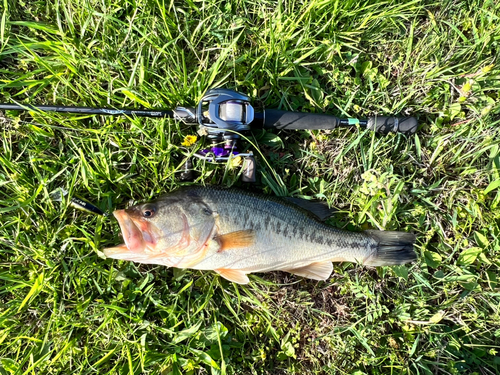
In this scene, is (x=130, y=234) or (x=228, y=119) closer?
(x=130, y=234)

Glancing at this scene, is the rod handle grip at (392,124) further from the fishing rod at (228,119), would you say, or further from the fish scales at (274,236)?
the fish scales at (274,236)

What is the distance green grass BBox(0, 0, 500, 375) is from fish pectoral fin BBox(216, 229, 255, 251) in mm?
584

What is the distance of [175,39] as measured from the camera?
301cm

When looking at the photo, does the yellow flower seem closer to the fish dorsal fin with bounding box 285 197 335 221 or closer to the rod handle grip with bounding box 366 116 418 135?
the fish dorsal fin with bounding box 285 197 335 221

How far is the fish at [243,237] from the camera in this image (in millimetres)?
2533

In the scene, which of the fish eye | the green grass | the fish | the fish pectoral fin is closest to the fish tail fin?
the fish

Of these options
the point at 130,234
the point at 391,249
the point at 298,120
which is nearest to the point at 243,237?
the point at 130,234

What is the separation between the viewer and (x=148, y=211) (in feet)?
8.38

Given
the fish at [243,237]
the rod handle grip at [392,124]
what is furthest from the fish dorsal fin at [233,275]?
the rod handle grip at [392,124]

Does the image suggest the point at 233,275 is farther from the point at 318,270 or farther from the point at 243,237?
the point at 318,270

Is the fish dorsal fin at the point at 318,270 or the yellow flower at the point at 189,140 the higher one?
the yellow flower at the point at 189,140

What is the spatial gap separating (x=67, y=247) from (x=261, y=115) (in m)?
2.18

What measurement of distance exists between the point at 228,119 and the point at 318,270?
5.36ft

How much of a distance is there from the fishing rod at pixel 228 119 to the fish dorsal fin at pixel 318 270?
99 cm
